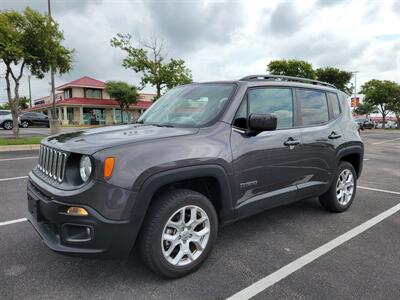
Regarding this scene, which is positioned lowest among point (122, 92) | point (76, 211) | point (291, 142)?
point (76, 211)

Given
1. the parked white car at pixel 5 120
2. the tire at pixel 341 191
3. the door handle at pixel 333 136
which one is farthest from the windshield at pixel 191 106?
the parked white car at pixel 5 120

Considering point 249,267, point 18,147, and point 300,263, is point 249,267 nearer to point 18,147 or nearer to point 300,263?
point 300,263

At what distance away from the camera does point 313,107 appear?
429 cm

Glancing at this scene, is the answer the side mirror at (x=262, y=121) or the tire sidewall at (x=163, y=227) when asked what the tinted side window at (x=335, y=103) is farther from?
the tire sidewall at (x=163, y=227)

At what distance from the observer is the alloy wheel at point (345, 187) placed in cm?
468

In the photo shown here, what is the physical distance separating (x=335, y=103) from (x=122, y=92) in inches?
1630

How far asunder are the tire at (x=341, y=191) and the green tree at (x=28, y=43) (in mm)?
13204

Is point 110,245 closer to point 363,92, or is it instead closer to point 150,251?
point 150,251

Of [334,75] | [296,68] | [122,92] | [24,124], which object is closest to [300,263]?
[24,124]

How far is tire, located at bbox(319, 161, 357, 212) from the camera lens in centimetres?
456

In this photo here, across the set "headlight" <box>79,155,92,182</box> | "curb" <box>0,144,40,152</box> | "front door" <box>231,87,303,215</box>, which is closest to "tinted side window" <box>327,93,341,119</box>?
"front door" <box>231,87,303,215</box>

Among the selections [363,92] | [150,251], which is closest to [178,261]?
[150,251]

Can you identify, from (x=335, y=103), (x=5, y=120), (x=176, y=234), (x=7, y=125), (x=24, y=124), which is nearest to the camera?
(x=176, y=234)

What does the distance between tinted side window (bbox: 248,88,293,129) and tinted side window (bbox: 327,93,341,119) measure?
1.01m
